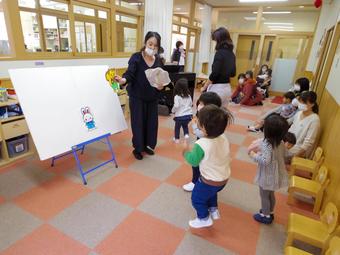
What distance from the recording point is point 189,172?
262 cm

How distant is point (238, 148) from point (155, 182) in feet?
5.33

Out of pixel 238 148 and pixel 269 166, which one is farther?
pixel 238 148

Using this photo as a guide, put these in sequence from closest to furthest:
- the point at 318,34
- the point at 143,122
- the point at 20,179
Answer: the point at 20,179
the point at 143,122
the point at 318,34

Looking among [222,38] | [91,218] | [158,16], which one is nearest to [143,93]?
[222,38]

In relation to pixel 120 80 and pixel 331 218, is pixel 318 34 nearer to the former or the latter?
pixel 120 80

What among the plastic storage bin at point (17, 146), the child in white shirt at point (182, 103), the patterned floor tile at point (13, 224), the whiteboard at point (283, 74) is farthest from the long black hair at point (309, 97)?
the whiteboard at point (283, 74)

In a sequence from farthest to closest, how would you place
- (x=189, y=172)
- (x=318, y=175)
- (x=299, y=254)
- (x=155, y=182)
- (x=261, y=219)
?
(x=189, y=172) < (x=155, y=182) < (x=318, y=175) < (x=261, y=219) < (x=299, y=254)

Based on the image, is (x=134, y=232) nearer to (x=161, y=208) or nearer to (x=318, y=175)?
(x=161, y=208)

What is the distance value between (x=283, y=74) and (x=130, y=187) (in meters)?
7.31

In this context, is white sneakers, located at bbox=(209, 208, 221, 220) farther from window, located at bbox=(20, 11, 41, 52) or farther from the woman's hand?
Answer: window, located at bbox=(20, 11, 41, 52)

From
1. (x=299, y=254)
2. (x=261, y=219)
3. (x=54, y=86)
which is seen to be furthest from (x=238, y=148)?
(x=54, y=86)

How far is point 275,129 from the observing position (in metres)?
1.54

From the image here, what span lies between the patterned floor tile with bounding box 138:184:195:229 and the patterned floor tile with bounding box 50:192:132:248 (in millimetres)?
212

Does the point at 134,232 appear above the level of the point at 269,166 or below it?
below
